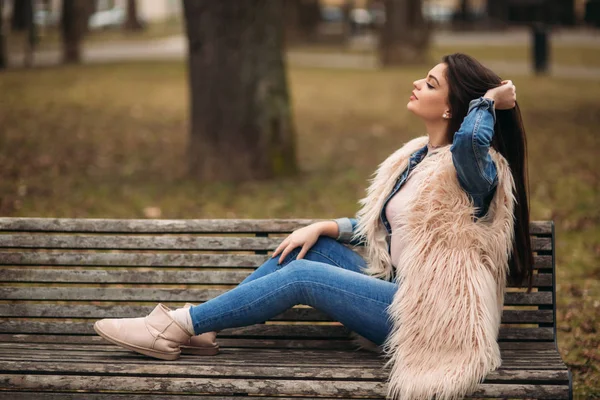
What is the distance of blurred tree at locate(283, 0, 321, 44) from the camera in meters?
36.2

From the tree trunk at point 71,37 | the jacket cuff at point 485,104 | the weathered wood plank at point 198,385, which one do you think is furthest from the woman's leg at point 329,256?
the tree trunk at point 71,37

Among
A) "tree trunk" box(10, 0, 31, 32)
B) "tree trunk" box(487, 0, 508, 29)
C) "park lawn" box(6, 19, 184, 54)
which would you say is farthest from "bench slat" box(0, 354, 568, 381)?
"tree trunk" box(487, 0, 508, 29)

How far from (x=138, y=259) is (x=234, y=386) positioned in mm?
981

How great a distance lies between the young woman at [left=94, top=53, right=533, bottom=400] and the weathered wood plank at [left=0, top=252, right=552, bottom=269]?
26 cm

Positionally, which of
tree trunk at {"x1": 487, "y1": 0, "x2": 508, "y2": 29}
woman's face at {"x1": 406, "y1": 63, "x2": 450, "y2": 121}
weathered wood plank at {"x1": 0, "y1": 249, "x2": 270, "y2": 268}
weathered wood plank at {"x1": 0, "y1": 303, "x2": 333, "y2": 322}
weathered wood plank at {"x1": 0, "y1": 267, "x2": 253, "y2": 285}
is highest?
woman's face at {"x1": 406, "y1": 63, "x2": 450, "y2": 121}

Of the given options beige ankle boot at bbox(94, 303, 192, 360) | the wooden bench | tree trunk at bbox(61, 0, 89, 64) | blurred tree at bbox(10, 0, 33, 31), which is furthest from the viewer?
blurred tree at bbox(10, 0, 33, 31)

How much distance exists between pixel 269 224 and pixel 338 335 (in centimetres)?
58

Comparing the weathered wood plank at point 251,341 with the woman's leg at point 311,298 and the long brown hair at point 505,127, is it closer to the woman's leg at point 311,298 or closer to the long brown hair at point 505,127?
the woman's leg at point 311,298

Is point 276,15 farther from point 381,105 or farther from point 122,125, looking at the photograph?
point 381,105

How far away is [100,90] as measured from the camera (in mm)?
18203

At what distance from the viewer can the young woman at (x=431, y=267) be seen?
349 cm

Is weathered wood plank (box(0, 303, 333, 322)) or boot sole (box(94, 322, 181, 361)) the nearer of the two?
boot sole (box(94, 322, 181, 361))

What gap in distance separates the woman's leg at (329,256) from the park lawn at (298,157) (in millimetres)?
1379

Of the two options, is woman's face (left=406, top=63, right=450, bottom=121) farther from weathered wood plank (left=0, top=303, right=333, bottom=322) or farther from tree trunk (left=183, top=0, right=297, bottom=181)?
tree trunk (left=183, top=0, right=297, bottom=181)
